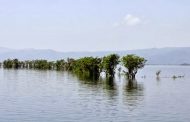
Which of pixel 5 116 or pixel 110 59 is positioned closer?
pixel 5 116

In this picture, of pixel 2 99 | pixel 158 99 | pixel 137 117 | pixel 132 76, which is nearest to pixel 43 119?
pixel 137 117

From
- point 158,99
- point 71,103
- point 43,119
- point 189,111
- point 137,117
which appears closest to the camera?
point 43,119

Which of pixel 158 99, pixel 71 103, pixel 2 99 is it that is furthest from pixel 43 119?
pixel 158 99

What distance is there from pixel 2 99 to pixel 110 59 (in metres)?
99.8

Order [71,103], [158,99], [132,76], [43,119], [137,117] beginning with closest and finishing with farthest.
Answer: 1. [43,119]
2. [137,117]
3. [71,103]
4. [158,99]
5. [132,76]

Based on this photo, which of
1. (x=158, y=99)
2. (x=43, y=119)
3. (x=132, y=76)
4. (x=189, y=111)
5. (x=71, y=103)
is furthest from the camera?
(x=132, y=76)

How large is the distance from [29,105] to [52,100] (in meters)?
9.54

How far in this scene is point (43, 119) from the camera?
58375 mm

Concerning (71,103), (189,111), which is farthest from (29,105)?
(189,111)

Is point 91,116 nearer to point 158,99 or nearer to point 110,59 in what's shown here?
point 158,99

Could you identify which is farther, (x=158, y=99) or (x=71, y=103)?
(x=158, y=99)

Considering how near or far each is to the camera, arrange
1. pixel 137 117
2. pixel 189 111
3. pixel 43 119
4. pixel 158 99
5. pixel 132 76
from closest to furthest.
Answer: pixel 43 119
pixel 137 117
pixel 189 111
pixel 158 99
pixel 132 76

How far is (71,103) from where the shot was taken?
78.2 meters

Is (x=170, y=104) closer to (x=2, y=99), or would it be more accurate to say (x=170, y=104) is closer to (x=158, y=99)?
(x=158, y=99)
